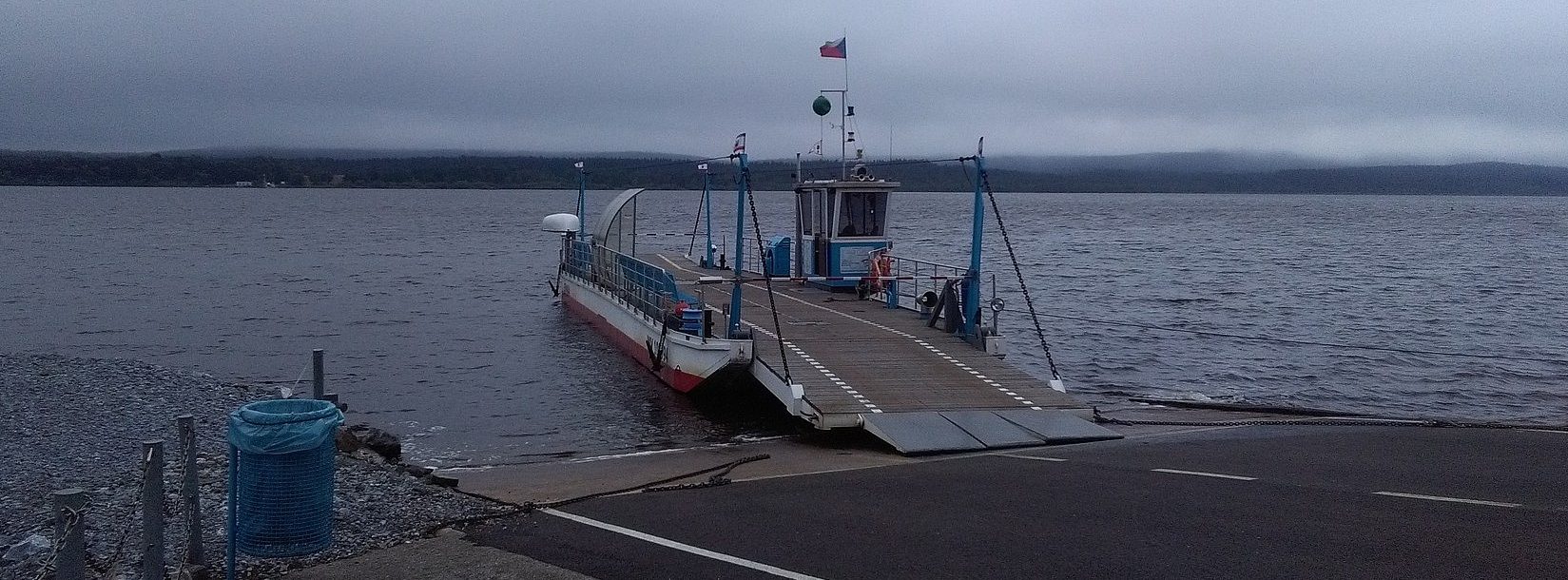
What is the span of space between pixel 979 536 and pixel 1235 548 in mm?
1606

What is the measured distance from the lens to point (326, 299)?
120 ft

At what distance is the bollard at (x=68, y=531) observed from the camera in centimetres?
584

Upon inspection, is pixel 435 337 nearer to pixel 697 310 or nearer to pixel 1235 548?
pixel 697 310

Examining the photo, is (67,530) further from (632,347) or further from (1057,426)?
(632,347)

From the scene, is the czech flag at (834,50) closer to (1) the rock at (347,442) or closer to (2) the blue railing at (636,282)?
(2) the blue railing at (636,282)

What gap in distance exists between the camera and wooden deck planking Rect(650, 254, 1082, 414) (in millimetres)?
13250

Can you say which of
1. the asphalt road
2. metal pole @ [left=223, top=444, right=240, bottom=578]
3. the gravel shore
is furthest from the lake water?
metal pole @ [left=223, top=444, right=240, bottom=578]

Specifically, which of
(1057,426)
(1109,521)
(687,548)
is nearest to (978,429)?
(1057,426)

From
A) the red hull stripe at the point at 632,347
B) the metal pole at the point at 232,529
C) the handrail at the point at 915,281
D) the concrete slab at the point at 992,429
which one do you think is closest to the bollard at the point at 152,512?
the metal pole at the point at 232,529

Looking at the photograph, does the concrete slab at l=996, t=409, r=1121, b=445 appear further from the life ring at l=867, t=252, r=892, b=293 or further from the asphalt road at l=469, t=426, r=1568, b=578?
the life ring at l=867, t=252, r=892, b=293

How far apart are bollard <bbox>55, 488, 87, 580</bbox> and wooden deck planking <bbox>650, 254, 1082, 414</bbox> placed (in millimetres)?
7805

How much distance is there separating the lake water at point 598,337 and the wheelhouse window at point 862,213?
4185mm

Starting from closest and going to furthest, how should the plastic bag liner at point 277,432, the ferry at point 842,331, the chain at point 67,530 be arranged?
the chain at point 67,530 < the plastic bag liner at point 277,432 < the ferry at point 842,331

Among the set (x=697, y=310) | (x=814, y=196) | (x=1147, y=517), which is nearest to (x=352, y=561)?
(x=1147, y=517)
